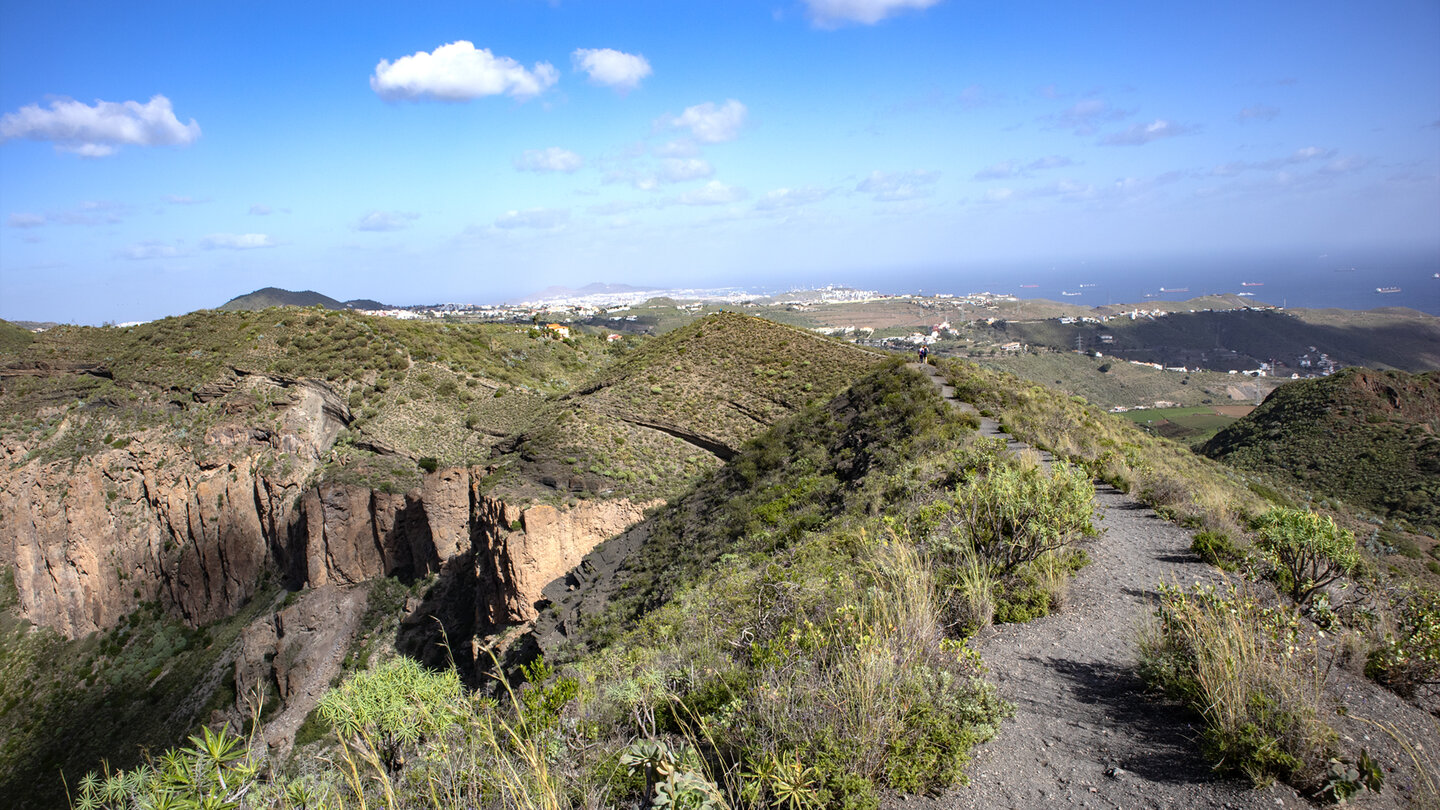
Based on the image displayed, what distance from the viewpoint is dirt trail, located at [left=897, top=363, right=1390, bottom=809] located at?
3789 mm

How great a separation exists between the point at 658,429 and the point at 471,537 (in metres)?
6.84

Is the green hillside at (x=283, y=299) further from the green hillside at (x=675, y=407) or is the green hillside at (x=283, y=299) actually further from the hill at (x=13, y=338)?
the green hillside at (x=675, y=407)

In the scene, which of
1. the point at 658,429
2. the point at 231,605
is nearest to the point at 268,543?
the point at 231,605

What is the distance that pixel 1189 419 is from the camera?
Result: 53.3 m

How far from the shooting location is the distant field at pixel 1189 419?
47.8 m

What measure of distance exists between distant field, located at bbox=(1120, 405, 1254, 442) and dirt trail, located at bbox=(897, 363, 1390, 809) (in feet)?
160

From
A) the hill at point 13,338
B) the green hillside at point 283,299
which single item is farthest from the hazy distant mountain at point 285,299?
the hill at point 13,338

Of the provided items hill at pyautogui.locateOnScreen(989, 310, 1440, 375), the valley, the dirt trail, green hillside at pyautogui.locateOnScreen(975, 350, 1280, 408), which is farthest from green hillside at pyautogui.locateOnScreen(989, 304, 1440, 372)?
the dirt trail

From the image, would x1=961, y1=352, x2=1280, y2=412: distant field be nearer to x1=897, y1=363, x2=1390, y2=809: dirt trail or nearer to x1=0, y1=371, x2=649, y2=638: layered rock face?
x1=0, y1=371, x2=649, y2=638: layered rock face

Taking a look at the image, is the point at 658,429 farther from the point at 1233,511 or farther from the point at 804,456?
the point at 1233,511

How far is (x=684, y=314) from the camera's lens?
92.6m

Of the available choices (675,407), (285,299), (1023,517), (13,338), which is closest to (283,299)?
(285,299)

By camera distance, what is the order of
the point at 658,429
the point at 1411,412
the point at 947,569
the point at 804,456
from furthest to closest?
the point at 1411,412 → the point at 658,429 → the point at 804,456 → the point at 947,569

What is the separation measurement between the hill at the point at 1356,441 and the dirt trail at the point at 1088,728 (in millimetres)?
28492
